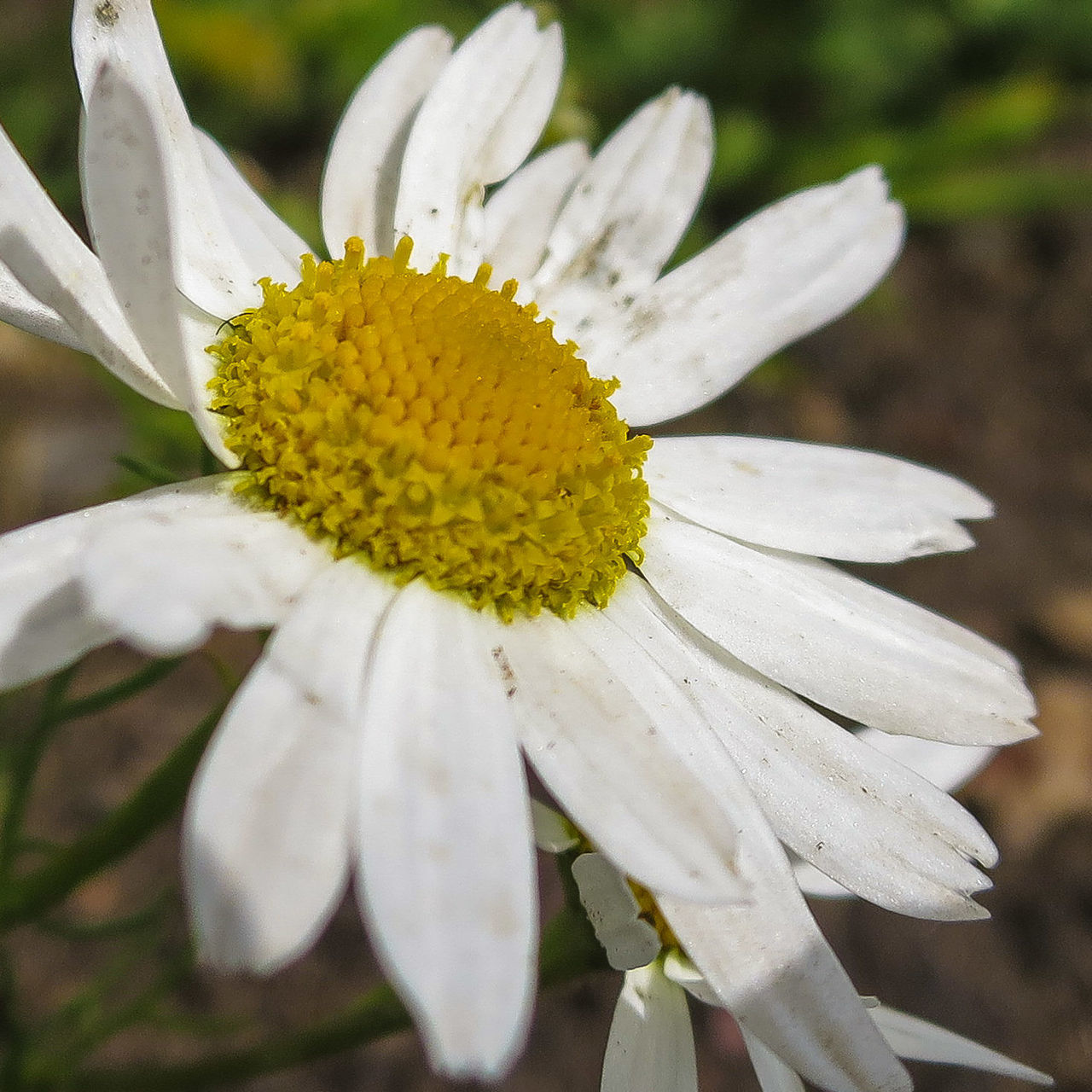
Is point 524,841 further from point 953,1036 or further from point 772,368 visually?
point 772,368

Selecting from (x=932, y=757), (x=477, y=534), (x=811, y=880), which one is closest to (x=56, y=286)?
(x=477, y=534)

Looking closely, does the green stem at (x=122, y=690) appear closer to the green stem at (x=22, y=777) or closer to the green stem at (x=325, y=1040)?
the green stem at (x=22, y=777)

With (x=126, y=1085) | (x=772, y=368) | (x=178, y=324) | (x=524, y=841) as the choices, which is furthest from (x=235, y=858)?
(x=772, y=368)

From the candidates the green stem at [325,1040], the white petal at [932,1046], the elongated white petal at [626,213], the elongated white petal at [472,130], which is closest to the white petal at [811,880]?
the white petal at [932,1046]

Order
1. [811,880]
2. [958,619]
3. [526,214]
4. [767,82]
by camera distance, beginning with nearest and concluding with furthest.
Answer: [811,880] → [526,214] → [958,619] → [767,82]

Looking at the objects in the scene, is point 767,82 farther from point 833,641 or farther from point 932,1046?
point 932,1046

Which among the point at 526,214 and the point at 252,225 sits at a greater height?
the point at 252,225
